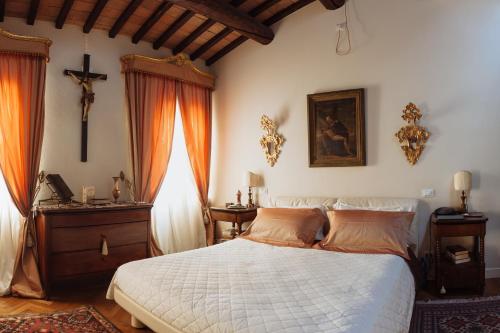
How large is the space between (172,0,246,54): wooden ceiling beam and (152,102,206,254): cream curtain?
3.00 ft

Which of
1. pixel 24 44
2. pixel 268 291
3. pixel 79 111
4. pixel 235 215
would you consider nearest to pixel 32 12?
pixel 24 44

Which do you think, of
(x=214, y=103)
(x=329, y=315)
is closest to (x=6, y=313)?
(x=329, y=315)

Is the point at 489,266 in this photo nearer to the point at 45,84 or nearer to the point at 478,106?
the point at 478,106

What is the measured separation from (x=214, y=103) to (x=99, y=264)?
2.79m

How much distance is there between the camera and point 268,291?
2.11 metres

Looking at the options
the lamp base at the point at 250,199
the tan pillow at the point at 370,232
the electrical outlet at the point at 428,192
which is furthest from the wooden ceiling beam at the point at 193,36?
the electrical outlet at the point at 428,192

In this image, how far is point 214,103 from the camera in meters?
5.36

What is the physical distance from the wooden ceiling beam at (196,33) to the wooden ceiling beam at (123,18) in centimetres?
88

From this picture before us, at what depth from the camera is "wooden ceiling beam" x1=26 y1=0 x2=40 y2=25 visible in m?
3.56

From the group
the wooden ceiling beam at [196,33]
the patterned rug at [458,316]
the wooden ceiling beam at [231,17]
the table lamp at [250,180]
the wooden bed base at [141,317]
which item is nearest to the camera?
the wooden bed base at [141,317]

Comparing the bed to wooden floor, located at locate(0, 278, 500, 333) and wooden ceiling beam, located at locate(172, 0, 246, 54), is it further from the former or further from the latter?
wooden ceiling beam, located at locate(172, 0, 246, 54)

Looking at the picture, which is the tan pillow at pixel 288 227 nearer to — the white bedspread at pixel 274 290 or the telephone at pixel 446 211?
the white bedspread at pixel 274 290

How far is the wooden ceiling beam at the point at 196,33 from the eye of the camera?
4195 mm

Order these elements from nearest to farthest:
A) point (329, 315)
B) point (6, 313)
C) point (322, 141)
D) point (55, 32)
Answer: point (329, 315), point (6, 313), point (55, 32), point (322, 141)
